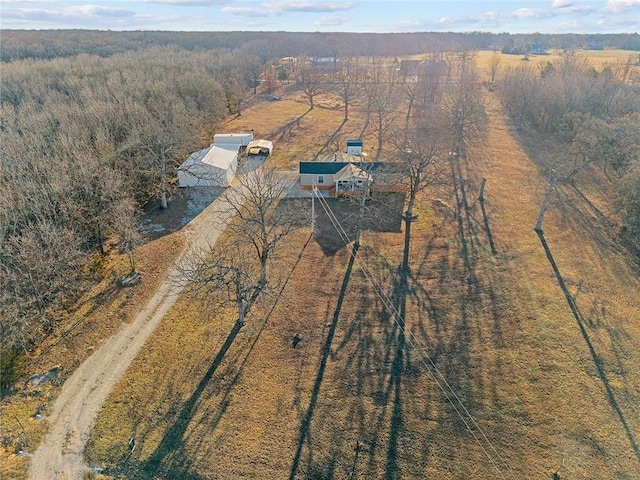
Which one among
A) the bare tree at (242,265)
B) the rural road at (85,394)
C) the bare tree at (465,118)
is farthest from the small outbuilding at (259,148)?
the rural road at (85,394)

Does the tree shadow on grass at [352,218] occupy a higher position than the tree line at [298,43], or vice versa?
the tree line at [298,43]

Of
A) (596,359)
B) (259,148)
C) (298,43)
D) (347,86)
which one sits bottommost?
(596,359)

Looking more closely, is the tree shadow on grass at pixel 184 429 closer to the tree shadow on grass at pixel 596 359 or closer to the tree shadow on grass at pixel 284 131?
the tree shadow on grass at pixel 596 359

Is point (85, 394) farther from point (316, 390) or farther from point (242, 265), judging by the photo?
point (316, 390)

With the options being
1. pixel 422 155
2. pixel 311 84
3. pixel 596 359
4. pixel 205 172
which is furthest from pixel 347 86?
pixel 596 359

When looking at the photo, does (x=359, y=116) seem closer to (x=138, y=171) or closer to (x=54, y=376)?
(x=138, y=171)
